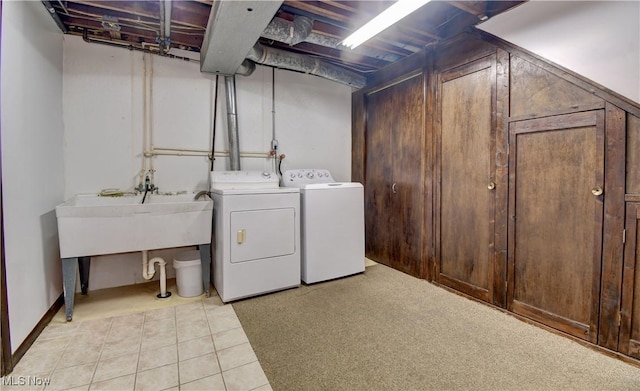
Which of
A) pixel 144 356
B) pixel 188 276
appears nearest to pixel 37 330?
pixel 144 356

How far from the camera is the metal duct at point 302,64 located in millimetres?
2859

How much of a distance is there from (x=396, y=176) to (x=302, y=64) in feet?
5.49

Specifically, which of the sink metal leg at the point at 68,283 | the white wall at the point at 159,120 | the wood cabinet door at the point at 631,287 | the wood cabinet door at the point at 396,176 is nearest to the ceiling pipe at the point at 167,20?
the white wall at the point at 159,120

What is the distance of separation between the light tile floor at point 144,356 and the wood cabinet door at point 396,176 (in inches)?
77.9

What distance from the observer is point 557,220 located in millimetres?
1983

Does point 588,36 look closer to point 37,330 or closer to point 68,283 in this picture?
point 68,283

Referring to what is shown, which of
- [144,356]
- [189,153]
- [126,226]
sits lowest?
[144,356]

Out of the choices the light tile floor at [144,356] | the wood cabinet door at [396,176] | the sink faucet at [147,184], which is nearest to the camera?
the light tile floor at [144,356]

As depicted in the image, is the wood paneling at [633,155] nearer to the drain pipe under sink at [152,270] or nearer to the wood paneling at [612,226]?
the wood paneling at [612,226]

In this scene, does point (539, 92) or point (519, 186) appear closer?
point (539, 92)

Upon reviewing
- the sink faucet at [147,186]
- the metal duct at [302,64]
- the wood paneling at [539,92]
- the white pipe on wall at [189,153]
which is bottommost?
the sink faucet at [147,186]

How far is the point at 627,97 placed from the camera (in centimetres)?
164

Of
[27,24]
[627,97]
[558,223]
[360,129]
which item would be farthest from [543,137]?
[27,24]

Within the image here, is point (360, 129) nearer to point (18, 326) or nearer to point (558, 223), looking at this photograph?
point (558, 223)
